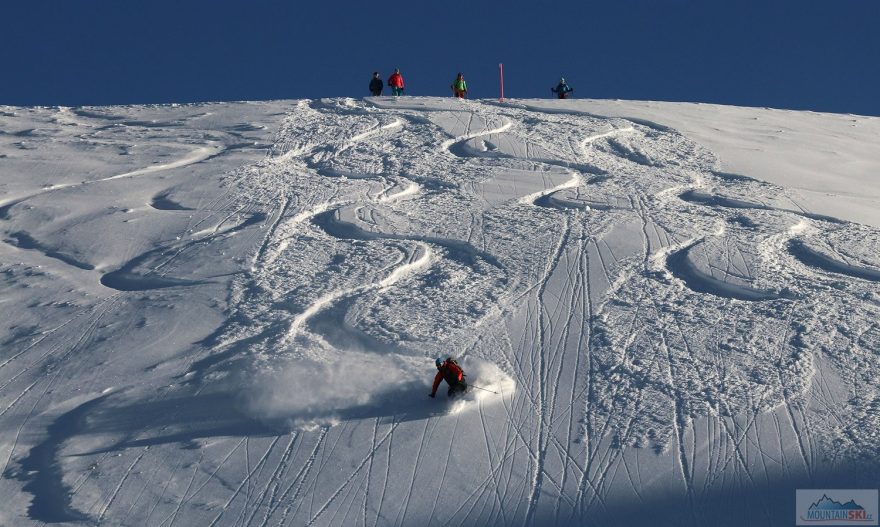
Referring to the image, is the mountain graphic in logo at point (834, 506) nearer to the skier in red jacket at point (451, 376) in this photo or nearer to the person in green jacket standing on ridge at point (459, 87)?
the skier in red jacket at point (451, 376)

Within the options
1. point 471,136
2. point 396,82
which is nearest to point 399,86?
point 396,82

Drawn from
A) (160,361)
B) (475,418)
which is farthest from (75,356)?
Answer: (475,418)

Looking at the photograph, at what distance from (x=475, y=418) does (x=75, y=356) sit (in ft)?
15.5

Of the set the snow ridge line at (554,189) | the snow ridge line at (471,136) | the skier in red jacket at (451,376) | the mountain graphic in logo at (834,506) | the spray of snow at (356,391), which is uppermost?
the snow ridge line at (471,136)

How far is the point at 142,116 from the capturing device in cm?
2341

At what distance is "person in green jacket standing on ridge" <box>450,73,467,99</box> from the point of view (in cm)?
2506

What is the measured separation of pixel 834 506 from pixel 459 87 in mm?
18712

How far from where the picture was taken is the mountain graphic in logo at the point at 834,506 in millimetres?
7754

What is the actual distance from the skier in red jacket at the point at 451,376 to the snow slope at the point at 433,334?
19cm

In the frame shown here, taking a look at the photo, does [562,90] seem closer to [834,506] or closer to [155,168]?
[155,168]

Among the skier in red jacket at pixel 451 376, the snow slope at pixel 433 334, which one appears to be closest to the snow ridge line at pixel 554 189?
the snow slope at pixel 433 334

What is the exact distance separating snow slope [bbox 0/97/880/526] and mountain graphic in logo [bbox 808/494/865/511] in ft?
0.70

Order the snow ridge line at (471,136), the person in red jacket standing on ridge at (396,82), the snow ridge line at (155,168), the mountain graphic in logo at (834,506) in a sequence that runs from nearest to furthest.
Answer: the mountain graphic in logo at (834,506), the snow ridge line at (155,168), the snow ridge line at (471,136), the person in red jacket standing on ridge at (396,82)

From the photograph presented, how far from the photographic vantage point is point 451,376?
9.12 m
